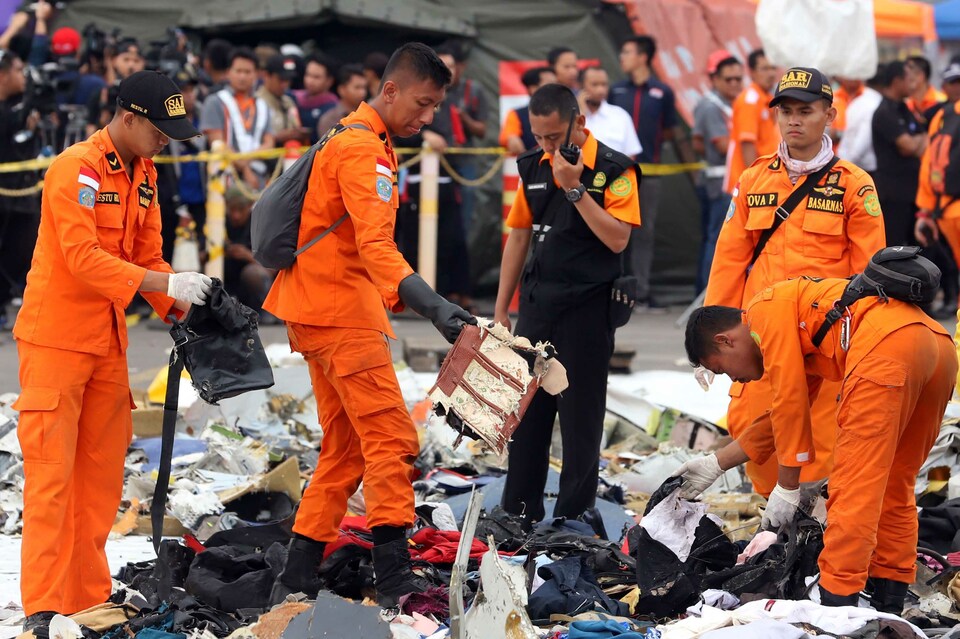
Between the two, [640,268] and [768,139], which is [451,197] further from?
[768,139]

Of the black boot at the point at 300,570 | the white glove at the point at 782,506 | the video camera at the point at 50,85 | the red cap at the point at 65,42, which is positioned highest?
the red cap at the point at 65,42

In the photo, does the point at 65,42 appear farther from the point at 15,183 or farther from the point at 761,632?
the point at 761,632

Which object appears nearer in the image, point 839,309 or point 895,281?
point 895,281

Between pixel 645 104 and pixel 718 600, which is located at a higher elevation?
pixel 645 104

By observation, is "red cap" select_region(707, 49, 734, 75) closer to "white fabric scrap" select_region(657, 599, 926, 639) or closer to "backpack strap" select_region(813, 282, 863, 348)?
"backpack strap" select_region(813, 282, 863, 348)

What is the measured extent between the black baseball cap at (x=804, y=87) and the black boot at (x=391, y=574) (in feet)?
8.25

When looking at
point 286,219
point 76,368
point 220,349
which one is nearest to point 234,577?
point 220,349

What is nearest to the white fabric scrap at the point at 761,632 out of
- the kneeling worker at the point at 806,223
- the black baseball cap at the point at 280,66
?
the kneeling worker at the point at 806,223

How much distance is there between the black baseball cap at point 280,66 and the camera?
482 inches

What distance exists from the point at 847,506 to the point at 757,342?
65 centimetres

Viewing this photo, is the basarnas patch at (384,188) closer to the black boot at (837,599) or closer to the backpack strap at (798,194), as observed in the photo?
the backpack strap at (798,194)

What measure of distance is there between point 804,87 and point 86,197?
3005 millimetres

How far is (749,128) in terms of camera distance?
1179 centimetres

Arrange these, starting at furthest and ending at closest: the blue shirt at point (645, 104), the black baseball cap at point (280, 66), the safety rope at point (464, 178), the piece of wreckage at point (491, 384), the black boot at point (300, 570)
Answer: the blue shirt at point (645, 104)
the safety rope at point (464, 178)
the black baseball cap at point (280, 66)
the black boot at point (300, 570)
the piece of wreckage at point (491, 384)
